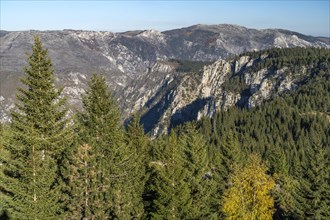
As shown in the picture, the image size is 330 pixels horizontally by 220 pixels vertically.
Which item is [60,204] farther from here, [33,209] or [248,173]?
[248,173]

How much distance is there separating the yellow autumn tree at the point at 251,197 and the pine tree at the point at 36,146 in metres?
22.0

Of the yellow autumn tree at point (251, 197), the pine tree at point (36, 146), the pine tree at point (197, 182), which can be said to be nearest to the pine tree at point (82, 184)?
the pine tree at point (36, 146)

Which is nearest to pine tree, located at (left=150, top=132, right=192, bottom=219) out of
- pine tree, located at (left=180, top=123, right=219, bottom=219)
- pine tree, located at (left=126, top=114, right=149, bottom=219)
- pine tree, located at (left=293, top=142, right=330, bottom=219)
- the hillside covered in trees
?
the hillside covered in trees

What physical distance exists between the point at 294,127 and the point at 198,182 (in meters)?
151

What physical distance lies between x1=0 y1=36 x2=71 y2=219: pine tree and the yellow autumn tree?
2201 cm

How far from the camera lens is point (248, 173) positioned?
2026 inches

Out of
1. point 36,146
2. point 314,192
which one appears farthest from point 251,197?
point 36,146

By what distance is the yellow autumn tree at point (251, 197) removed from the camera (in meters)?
50.1

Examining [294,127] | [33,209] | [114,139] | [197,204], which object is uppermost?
[114,139]

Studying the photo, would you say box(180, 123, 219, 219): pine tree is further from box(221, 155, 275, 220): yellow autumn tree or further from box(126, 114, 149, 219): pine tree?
box(126, 114, 149, 219): pine tree

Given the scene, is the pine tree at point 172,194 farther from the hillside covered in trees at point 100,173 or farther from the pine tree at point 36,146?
the pine tree at point 36,146

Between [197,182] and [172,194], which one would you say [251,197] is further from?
[172,194]

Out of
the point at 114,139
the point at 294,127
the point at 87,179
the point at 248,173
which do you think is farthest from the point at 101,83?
the point at 294,127

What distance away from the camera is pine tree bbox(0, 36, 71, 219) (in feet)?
126
